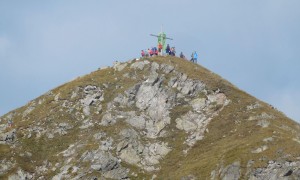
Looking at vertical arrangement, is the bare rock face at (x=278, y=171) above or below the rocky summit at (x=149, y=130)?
below

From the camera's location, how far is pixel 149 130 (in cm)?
8894

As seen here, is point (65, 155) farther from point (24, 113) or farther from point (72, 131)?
point (24, 113)

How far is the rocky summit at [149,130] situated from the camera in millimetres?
74688

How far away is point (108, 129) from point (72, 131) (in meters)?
6.47

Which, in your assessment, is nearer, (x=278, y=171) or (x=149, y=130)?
(x=278, y=171)

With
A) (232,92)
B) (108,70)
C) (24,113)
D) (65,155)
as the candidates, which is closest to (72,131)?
(65,155)

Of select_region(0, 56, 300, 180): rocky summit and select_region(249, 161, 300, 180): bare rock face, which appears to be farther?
select_region(0, 56, 300, 180): rocky summit

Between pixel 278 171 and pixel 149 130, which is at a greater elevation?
pixel 149 130

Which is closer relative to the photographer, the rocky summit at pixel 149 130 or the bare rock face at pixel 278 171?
the bare rock face at pixel 278 171

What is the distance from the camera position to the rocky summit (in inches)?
2940

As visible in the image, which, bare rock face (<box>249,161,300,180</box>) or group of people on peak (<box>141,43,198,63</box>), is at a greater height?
group of people on peak (<box>141,43,198,63</box>)

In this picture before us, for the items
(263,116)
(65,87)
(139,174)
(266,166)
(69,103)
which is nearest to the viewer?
(266,166)

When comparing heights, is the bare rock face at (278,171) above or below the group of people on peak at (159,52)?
below

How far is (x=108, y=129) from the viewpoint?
8738 cm
